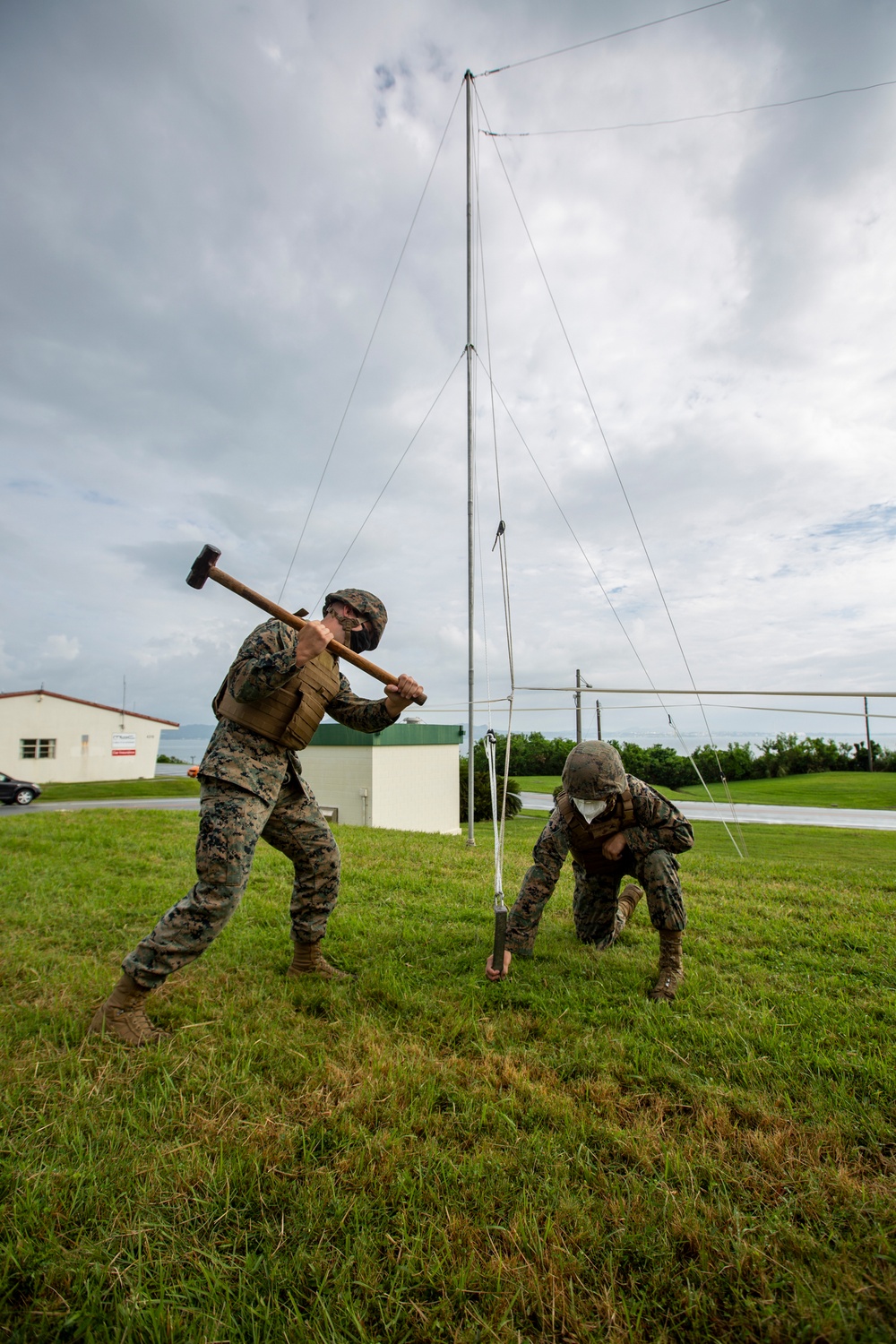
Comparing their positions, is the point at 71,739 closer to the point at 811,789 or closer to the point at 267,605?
the point at 267,605

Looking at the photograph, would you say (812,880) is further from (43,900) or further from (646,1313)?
(43,900)

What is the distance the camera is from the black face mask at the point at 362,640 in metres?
3.77

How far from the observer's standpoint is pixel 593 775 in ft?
11.5

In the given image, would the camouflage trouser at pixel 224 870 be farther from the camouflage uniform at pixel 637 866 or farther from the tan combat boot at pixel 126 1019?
the camouflage uniform at pixel 637 866

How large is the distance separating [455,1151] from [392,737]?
20796 millimetres

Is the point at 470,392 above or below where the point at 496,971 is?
above

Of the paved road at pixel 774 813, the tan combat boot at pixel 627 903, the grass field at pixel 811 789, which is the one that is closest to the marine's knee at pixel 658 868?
the tan combat boot at pixel 627 903

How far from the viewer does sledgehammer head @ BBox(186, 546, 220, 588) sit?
3.34 meters

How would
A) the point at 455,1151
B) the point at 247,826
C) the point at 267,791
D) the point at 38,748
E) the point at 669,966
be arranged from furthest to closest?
1. the point at 38,748
2. the point at 669,966
3. the point at 267,791
4. the point at 247,826
5. the point at 455,1151

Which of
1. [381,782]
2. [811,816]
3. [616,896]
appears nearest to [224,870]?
[616,896]

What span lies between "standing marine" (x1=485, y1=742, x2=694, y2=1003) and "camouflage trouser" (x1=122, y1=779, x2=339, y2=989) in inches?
48.1

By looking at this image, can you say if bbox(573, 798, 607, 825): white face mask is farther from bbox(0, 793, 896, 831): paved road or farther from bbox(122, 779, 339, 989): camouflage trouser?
bbox(0, 793, 896, 831): paved road

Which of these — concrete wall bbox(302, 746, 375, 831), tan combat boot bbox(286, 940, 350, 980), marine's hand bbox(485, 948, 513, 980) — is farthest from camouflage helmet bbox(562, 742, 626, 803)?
concrete wall bbox(302, 746, 375, 831)

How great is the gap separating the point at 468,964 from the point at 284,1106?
1.64 m
